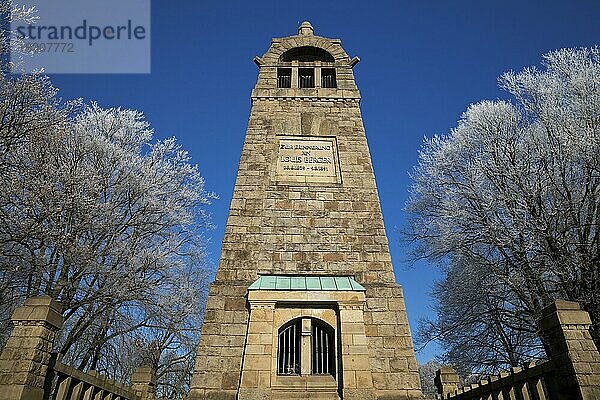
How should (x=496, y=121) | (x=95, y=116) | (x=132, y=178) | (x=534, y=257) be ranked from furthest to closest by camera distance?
(x=95, y=116) < (x=132, y=178) < (x=496, y=121) < (x=534, y=257)

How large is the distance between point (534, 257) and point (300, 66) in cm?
1023

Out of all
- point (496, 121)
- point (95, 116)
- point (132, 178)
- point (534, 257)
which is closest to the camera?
point (534, 257)

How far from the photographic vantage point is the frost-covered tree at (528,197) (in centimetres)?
1173

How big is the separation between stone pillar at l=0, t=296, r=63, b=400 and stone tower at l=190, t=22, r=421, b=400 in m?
3.50

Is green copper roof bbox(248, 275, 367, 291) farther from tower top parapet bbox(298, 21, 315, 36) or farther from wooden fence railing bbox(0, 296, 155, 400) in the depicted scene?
tower top parapet bbox(298, 21, 315, 36)

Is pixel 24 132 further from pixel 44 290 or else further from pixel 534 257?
pixel 534 257

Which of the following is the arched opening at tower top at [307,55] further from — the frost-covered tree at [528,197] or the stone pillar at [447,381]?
the stone pillar at [447,381]

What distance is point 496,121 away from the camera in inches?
586

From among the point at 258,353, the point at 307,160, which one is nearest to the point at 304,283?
the point at 258,353

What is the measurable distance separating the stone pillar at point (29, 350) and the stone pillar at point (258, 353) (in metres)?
3.76

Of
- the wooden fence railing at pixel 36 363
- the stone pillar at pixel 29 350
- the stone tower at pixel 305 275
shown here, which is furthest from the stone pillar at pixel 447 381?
the stone pillar at pixel 29 350

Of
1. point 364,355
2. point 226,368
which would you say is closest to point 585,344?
point 364,355

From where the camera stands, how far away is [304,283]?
962cm

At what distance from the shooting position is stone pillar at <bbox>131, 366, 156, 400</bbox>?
973 cm
